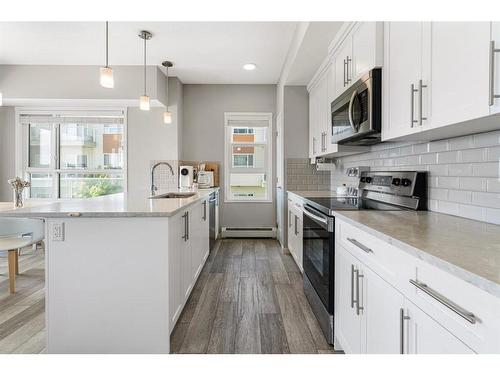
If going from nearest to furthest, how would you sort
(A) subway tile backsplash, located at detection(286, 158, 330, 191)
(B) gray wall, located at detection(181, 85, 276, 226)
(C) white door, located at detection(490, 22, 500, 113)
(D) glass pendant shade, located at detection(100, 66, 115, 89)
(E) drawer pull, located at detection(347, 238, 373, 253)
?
(C) white door, located at detection(490, 22, 500, 113) → (E) drawer pull, located at detection(347, 238, 373, 253) → (D) glass pendant shade, located at detection(100, 66, 115, 89) → (A) subway tile backsplash, located at detection(286, 158, 330, 191) → (B) gray wall, located at detection(181, 85, 276, 226)

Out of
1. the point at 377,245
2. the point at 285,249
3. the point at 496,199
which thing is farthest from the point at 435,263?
the point at 285,249

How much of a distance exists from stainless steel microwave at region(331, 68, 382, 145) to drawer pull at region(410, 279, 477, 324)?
1277 mm

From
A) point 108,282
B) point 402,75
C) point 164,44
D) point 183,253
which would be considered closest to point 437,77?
point 402,75

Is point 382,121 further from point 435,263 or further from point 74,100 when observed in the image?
point 74,100

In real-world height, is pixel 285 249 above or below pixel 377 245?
below

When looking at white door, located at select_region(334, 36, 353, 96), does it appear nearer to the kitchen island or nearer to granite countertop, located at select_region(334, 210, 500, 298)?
granite countertop, located at select_region(334, 210, 500, 298)

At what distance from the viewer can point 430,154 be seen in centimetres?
185

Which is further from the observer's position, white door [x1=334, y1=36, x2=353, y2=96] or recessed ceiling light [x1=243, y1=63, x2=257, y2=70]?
recessed ceiling light [x1=243, y1=63, x2=257, y2=70]

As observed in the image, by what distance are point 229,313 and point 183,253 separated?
Answer: 1.98ft

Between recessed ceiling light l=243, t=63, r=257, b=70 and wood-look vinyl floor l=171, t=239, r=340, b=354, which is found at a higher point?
recessed ceiling light l=243, t=63, r=257, b=70

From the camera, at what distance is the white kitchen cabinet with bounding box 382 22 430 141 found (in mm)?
1517

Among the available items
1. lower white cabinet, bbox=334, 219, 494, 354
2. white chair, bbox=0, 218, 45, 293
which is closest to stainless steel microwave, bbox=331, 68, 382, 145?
lower white cabinet, bbox=334, 219, 494, 354

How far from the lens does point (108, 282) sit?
172 cm

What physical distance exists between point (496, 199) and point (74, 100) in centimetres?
494
